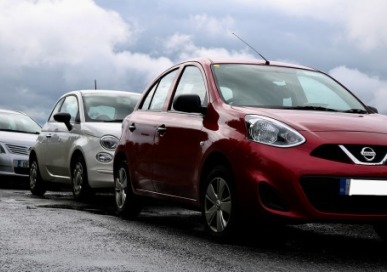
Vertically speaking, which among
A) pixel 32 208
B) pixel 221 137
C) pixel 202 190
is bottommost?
pixel 32 208

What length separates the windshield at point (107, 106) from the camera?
40.8 ft

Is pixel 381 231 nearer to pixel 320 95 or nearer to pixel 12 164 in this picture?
pixel 320 95

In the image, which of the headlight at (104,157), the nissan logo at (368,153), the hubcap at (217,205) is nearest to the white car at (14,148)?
the headlight at (104,157)

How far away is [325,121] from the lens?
6.87m

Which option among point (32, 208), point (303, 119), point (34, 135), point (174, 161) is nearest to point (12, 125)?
point (34, 135)

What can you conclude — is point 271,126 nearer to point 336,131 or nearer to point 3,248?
point 336,131

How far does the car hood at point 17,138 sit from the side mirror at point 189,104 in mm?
9801

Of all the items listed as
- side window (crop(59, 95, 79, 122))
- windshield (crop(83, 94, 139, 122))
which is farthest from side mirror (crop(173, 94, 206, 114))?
side window (crop(59, 95, 79, 122))

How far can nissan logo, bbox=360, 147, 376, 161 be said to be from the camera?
21.4 ft

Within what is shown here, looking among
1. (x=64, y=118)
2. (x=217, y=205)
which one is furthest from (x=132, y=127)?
(x=64, y=118)

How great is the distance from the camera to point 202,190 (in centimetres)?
746

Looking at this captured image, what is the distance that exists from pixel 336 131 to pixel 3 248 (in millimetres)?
2799

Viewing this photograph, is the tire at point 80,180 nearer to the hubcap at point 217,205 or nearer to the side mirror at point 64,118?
the side mirror at point 64,118

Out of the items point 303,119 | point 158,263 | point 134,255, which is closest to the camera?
point 158,263
